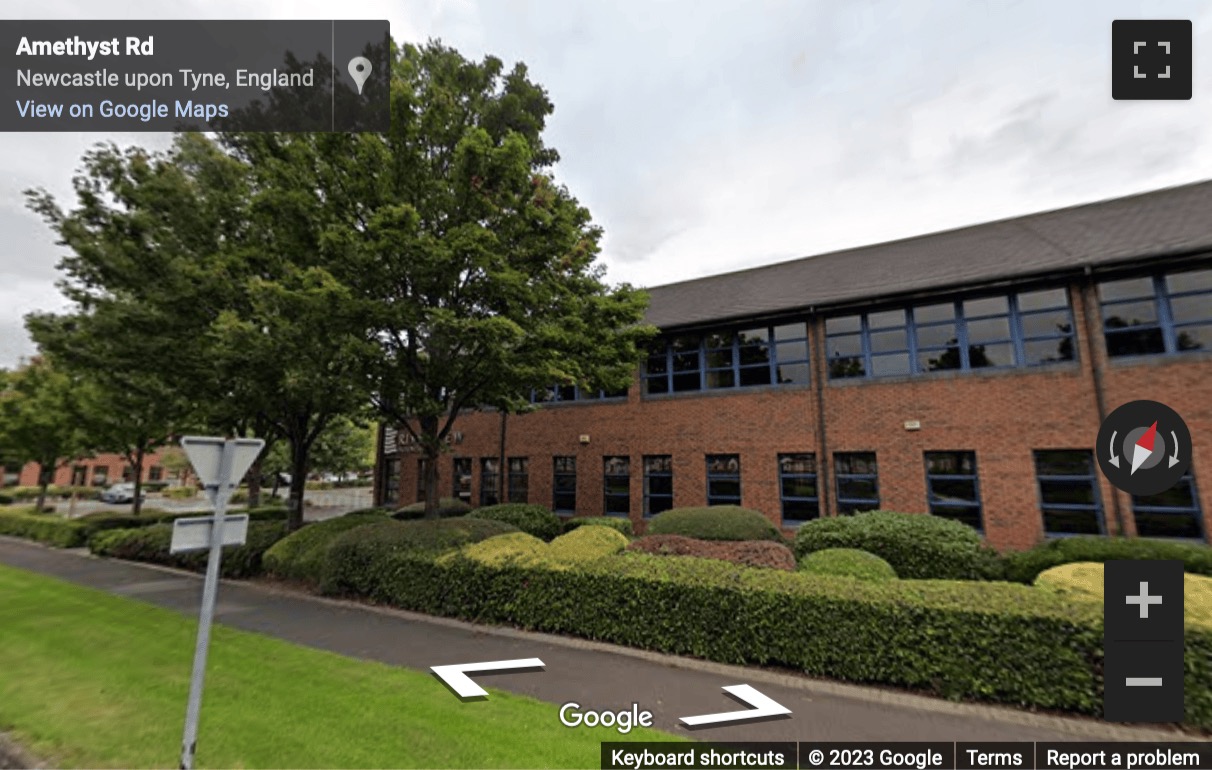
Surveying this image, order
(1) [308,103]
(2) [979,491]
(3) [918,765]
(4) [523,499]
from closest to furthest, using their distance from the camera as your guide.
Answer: (3) [918,765], (1) [308,103], (2) [979,491], (4) [523,499]

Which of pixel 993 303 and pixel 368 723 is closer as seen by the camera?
pixel 368 723

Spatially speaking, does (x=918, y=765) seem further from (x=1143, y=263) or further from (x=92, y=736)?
(x=1143, y=263)

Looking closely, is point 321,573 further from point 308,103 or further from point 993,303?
point 993,303

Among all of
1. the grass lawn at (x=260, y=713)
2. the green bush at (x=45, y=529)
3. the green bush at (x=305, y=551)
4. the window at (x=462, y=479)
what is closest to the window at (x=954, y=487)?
the grass lawn at (x=260, y=713)

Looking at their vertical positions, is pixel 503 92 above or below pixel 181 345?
above

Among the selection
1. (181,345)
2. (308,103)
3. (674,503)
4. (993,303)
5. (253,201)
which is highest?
(308,103)

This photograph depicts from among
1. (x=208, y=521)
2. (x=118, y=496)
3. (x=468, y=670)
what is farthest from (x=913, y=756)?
(x=118, y=496)

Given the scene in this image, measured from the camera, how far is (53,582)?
12320mm

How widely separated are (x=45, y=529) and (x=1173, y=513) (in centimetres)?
3435

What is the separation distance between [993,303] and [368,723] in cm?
1496

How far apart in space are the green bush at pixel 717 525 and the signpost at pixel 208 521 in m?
9.74

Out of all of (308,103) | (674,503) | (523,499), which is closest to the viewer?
(308,103)

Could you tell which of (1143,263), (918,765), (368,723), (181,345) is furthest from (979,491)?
(181,345)

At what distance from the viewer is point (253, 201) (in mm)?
10469
